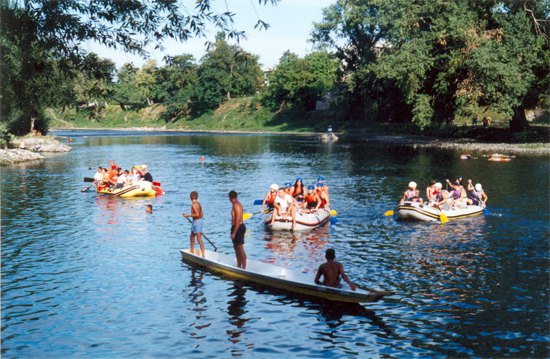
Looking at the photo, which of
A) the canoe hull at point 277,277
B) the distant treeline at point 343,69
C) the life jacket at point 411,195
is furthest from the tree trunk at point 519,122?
the canoe hull at point 277,277

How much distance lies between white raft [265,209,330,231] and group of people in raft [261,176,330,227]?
0.19 metres

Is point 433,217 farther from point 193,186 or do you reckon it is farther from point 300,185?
point 193,186

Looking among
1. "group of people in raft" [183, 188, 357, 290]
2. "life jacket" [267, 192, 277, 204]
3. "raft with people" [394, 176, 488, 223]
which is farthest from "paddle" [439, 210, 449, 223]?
"group of people in raft" [183, 188, 357, 290]

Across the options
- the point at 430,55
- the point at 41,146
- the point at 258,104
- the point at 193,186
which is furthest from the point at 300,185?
the point at 258,104

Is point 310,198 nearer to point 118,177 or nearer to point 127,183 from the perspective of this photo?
point 127,183

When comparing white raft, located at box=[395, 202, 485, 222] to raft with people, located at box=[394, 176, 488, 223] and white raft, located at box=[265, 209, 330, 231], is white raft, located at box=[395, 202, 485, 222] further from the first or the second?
white raft, located at box=[265, 209, 330, 231]

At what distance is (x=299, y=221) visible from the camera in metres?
26.9

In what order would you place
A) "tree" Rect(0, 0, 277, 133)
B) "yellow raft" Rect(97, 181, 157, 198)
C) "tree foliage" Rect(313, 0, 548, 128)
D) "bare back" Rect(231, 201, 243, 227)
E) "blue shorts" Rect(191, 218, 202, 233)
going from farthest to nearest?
"tree foliage" Rect(313, 0, 548, 128) → "yellow raft" Rect(97, 181, 157, 198) → "blue shorts" Rect(191, 218, 202, 233) → "bare back" Rect(231, 201, 243, 227) → "tree" Rect(0, 0, 277, 133)

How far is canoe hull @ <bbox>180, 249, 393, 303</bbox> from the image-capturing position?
16281mm

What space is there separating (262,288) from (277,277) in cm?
77

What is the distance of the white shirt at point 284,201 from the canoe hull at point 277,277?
6.13 meters

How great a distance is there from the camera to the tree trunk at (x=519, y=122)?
68812 millimetres

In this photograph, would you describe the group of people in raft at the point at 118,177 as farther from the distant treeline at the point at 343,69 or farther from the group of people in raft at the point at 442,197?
Answer: the group of people in raft at the point at 442,197

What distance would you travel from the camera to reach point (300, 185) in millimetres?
29844
